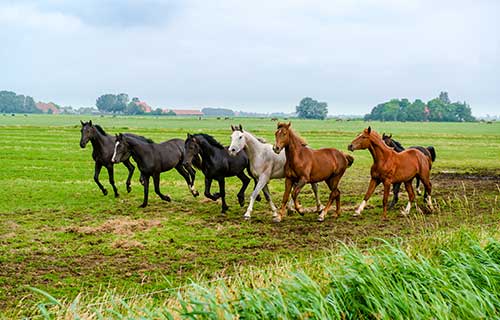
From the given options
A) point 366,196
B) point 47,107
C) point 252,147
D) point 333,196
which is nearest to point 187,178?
point 252,147

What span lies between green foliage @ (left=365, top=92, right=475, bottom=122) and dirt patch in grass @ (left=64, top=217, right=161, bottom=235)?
134 m

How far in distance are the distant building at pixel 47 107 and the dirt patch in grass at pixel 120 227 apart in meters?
191

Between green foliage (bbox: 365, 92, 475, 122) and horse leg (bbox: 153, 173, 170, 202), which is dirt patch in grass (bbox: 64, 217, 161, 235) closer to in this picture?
horse leg (bbox: 153, 173, 170, 202)

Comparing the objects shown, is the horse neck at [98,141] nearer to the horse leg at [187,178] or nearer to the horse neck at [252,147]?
the horse leg at [187,178]

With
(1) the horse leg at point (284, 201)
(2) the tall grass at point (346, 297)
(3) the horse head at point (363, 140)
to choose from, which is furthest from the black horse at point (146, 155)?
(2) the tall grass at point (346, 297)

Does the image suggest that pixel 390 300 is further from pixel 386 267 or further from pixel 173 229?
pixel 173 229

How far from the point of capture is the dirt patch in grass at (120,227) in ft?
34.3

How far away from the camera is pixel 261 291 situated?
510 cm

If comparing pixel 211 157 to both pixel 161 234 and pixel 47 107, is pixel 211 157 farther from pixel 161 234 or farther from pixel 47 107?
pixel 47 107

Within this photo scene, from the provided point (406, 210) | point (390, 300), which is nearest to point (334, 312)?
point (390, 300)

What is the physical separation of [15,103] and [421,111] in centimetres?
12764

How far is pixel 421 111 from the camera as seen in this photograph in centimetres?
13875

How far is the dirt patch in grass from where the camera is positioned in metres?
10.5

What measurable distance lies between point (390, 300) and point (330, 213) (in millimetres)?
7745
